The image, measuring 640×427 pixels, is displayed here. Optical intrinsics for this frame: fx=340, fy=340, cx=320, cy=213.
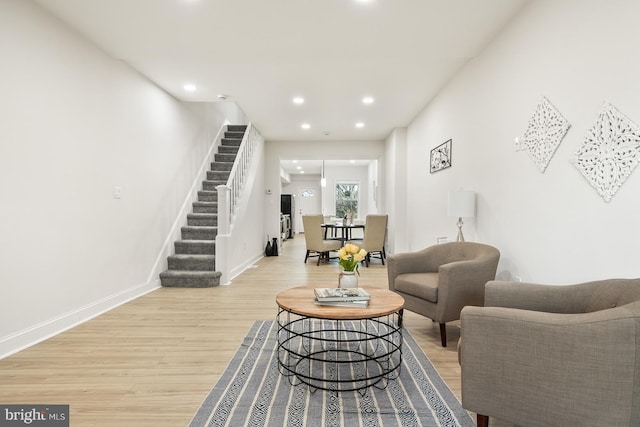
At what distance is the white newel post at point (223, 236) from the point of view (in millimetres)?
4758

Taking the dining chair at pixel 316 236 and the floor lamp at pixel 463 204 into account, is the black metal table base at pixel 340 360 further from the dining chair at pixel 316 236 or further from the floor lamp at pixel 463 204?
the dining chair at pixel 316 236

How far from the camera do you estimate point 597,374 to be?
1256 millimetres

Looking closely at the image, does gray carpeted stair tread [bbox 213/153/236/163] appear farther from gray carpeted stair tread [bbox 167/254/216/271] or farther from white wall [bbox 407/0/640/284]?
white wall [bbox 407/0/640/284]

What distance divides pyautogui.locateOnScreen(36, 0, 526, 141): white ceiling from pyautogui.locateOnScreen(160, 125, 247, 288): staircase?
1.66m

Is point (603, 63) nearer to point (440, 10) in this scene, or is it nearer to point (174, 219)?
point (440, 10)

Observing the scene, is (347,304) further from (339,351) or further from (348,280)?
(339,351)

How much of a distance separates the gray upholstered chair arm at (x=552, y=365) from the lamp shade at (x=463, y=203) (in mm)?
2177

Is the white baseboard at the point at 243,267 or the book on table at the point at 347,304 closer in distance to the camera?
the book on table at the point at 347,304

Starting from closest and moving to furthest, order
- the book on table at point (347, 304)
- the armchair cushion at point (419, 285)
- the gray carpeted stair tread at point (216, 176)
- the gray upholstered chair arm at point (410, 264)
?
the book on table at point (347, 304) → the armchair cushion at point (419, 285) → the gray upholstered chair arm at point (410, 264) → the gray carpeted stair tread at point (216, 176)

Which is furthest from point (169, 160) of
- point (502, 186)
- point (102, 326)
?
point (502, 186)

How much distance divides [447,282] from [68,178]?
3337 mm

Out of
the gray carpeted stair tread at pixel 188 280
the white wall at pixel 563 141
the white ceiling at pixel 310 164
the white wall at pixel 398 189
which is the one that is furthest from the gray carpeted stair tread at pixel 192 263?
the white ceiling at pixel 310 164

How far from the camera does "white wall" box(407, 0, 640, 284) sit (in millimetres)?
1854

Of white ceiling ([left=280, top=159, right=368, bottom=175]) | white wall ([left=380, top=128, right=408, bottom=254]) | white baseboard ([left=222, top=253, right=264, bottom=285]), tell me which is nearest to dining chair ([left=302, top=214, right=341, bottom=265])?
white baseboard ([left=222, top=253, right=264, bottom=285])
